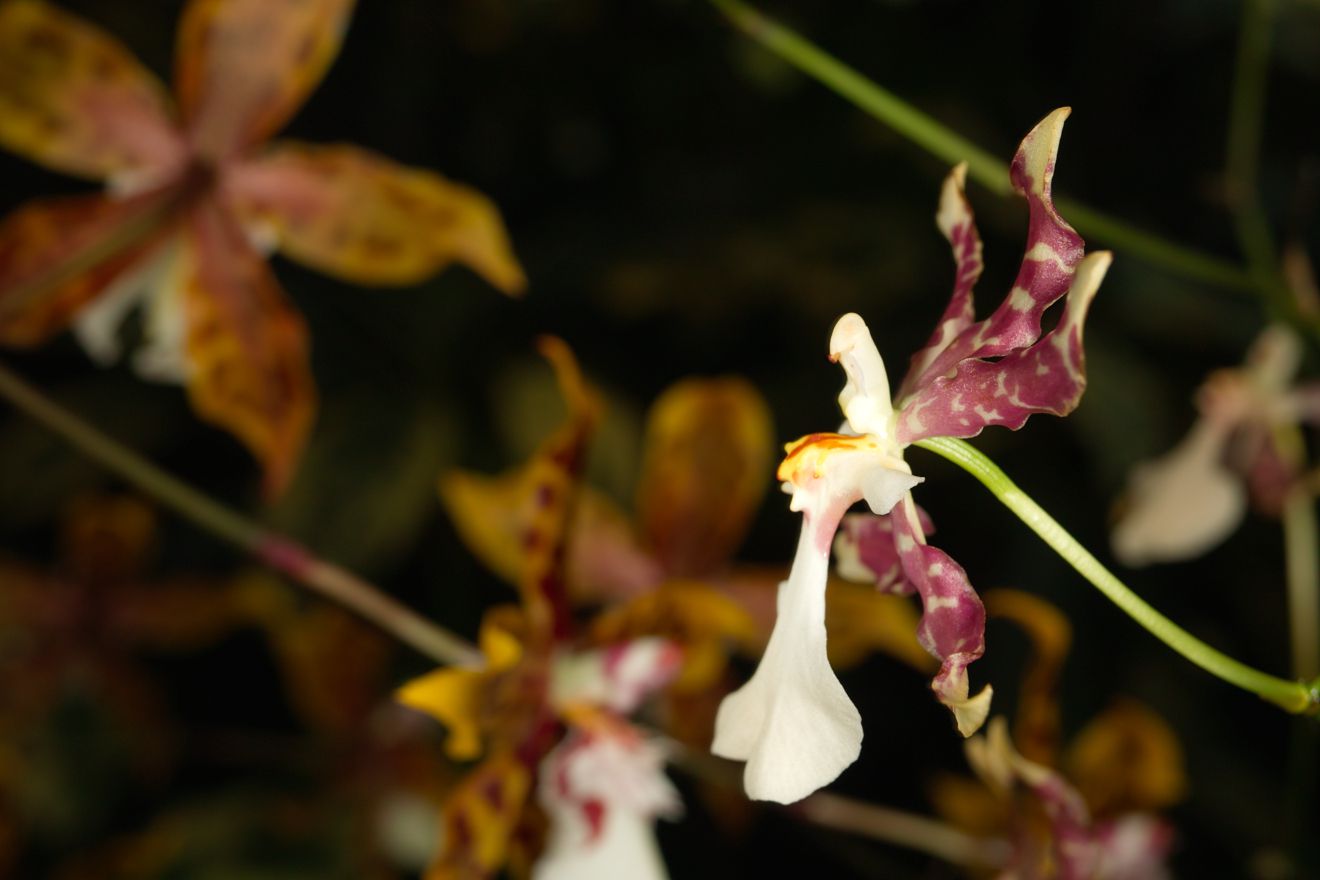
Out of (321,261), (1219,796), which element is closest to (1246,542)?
(1219,796)

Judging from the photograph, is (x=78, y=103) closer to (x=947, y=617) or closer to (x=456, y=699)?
(x=456, y=699)

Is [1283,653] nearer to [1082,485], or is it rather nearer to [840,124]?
[1082,485]

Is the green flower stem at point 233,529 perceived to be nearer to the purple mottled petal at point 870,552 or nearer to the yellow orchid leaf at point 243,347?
the yellow orchid leaf at point 243,347

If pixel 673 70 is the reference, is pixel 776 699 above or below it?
below

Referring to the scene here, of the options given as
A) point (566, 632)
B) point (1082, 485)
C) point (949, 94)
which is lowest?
point (566, 632)

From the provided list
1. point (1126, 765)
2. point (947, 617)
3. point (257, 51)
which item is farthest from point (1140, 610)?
point (257, 51)

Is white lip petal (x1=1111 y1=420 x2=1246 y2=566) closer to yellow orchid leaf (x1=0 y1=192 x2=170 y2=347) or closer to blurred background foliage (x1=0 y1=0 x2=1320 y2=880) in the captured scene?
blurred background foliage (x1=0 y1=0 x2=1320 y2=880)

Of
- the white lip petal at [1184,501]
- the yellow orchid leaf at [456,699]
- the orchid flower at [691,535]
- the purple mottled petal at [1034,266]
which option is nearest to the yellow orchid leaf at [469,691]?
the yellow orchid leaf at [456,699]
